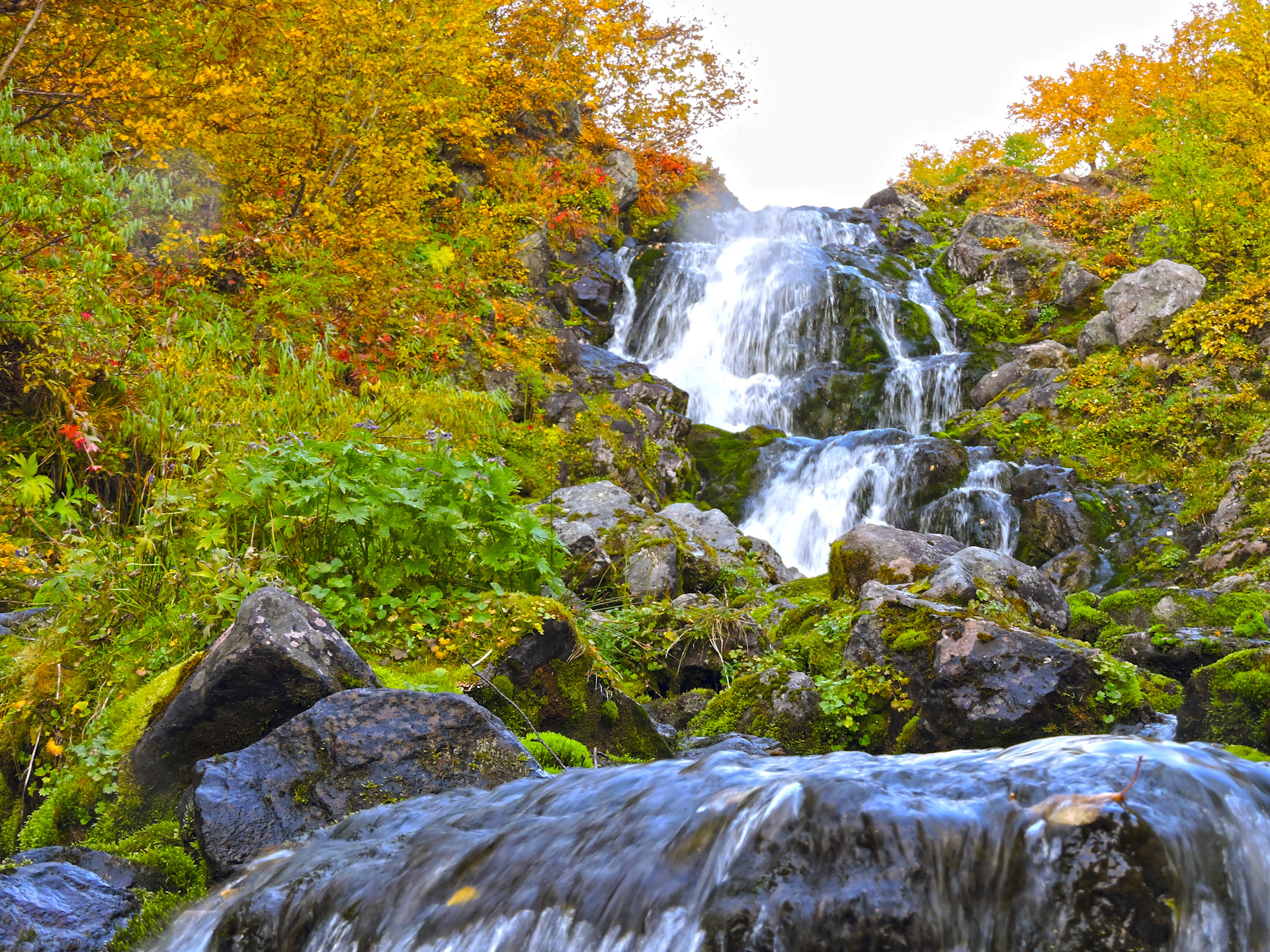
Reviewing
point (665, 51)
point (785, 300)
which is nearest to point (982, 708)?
point (785, 300)

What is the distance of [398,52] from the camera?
9.69m

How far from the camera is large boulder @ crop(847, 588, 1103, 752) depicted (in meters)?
4.37

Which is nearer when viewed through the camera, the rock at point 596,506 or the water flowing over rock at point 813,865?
the water flowing over rock at point 813,865

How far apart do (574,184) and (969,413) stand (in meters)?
10.4

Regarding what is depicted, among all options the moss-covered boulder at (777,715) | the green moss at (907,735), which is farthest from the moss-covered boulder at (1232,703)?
the moss-covered boulder at (777,715)

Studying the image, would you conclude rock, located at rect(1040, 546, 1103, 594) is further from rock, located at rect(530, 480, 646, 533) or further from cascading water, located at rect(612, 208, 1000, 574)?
rock, located at rect(530, 480, 646, 533)

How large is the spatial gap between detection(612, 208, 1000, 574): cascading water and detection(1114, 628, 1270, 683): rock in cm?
497

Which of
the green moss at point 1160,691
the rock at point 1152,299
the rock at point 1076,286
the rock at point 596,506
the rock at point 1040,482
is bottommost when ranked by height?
the rock at point 596,506

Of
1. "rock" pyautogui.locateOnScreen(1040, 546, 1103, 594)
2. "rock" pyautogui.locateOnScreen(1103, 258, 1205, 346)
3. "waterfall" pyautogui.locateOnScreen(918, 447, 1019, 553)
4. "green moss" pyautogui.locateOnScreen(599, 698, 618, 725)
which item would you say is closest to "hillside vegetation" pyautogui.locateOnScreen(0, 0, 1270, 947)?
"green moss" pyautogui.locateOnScreen(599, 698, 618, 725)

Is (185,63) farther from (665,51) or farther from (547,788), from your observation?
(665,51)

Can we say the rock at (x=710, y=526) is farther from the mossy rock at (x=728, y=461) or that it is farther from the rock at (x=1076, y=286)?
the rock at (x=1076, y=286)

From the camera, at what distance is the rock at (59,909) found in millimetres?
2232

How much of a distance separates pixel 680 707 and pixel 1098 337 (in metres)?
13.1

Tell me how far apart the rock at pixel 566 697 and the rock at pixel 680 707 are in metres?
0.89
